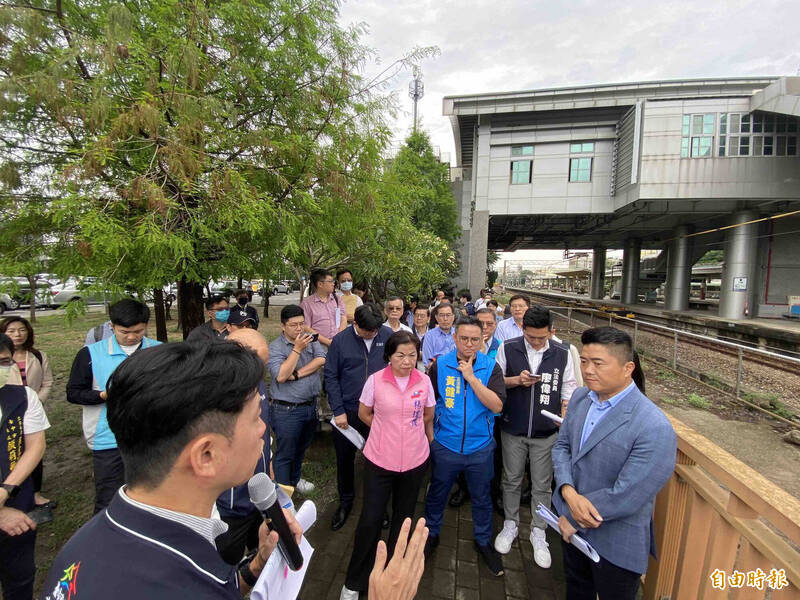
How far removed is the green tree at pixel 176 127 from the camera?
247 cm

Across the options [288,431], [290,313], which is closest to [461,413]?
[288,431]

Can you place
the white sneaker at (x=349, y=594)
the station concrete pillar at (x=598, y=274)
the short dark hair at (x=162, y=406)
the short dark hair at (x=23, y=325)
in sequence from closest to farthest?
the short dark hair at (x=162, y=406)
the white sneaker at (x=349, y=594)
the short dark hair at (x=23, y=325)
the station concrete pillar at (x=598, y=274)

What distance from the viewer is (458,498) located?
11.2ft

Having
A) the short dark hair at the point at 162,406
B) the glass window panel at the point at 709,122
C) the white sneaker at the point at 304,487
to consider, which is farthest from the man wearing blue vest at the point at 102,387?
the glass window panel at the point at 709,122

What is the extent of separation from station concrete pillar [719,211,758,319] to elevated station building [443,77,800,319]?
51mm

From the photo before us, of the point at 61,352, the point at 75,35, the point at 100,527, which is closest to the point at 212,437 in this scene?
the point at 100,527

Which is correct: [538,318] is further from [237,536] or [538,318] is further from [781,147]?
[781,147]

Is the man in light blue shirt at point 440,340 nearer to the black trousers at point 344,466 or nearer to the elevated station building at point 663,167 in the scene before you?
the black trousers at point 344,466

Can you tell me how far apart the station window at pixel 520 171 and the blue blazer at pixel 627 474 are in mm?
20220

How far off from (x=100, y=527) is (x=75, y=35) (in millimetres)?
3488

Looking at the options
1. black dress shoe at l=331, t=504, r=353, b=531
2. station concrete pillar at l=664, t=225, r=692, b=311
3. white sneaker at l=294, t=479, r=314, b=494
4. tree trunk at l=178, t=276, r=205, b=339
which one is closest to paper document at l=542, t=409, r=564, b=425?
black dress shoe at l=331, t=504, r=353, b=531

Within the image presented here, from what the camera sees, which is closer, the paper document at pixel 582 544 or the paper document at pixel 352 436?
the paper document at pixel 582 544

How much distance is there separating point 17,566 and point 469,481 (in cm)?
273

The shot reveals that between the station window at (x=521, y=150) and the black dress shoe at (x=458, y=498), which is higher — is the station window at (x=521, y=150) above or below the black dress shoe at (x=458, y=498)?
above
